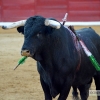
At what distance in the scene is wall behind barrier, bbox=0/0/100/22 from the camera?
555 inches

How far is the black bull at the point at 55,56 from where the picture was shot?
3.38m

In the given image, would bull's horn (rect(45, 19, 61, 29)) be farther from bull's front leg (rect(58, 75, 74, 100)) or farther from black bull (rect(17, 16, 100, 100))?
bull's front leg (rect(58, 75, 74, 100))

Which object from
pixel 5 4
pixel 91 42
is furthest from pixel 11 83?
pixel 5 4

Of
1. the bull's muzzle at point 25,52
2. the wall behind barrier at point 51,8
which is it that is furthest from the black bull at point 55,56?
the wall behind barrier at point 51,8

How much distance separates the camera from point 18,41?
9.90 meters

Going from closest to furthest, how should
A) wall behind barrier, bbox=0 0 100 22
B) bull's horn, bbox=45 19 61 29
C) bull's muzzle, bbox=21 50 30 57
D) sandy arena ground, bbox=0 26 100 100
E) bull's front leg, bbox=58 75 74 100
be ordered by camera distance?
1. bull's muzzle, bbox=21 50 30 57
2. bull's horn, bbox=45 19 61 29
3. bull's front leg, bbox=58 75 74 100
4. sandy arena ground, bbox=0 26 100 100
5. wall behind barrier, bbox=0 0 100 22

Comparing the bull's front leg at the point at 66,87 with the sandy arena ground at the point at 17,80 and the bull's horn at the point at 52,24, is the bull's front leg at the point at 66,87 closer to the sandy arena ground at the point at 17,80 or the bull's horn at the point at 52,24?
the bull's horn at the point at 52,24

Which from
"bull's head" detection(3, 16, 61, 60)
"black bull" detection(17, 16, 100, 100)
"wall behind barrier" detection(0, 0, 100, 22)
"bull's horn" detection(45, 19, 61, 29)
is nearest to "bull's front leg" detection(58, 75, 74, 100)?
"black bull" detection(17, 16, 100, 100)

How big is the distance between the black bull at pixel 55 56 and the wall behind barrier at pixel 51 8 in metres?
10.2

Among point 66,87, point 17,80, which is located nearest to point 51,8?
point 17,80

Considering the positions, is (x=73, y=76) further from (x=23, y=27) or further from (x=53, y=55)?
(x=23, y=27)

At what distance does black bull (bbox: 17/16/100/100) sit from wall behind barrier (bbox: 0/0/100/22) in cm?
1016

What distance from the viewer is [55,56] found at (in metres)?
3.63

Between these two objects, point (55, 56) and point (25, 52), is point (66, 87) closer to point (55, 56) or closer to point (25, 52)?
point (55, 56)
